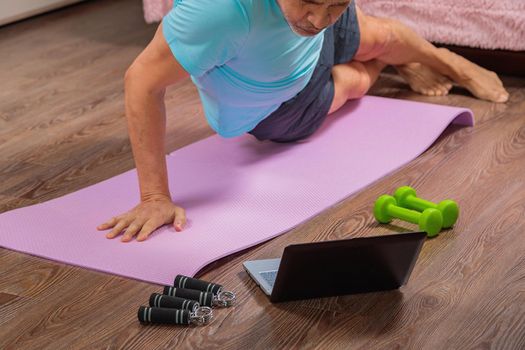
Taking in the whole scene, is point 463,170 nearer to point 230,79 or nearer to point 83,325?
point 230,79

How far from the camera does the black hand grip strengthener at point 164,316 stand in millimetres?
1221

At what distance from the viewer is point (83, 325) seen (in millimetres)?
1254

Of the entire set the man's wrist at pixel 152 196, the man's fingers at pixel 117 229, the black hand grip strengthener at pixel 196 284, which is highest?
the black hand grip strengthener at pixel 196 284

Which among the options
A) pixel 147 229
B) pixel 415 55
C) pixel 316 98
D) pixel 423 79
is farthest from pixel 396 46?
pixel 147 229

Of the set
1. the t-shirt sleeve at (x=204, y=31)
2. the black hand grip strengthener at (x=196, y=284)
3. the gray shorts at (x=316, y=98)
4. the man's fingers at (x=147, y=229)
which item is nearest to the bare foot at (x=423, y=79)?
the gray shorts at (x=316, y=98)

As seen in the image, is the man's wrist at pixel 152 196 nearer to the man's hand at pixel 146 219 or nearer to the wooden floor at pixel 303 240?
the man's hand at pixel 146 219

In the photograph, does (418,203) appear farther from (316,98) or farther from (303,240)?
(316,98)

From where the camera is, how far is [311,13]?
1.35 m

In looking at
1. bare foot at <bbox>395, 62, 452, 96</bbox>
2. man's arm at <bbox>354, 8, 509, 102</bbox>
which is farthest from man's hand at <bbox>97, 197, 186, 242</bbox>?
bare foot at <bbox>395, 62, 452, 96</bbox>

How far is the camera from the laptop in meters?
1.21

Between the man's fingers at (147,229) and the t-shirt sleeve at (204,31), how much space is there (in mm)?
286

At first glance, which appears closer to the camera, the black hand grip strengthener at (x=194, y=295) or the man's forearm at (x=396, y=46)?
the black hand grip strengthener at (x=194, y=295)

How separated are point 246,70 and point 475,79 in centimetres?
86

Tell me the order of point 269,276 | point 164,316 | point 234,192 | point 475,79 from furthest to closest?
point 475,79 → point 234,192 → point 269,276 → point 164,316
